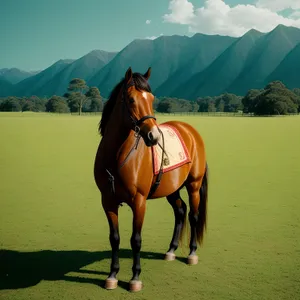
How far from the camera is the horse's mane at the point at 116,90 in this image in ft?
12.0

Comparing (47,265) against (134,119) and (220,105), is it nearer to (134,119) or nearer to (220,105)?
(134,119)

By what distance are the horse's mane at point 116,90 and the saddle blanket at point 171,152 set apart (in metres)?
0.74

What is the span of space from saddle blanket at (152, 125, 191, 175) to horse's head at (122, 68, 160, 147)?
77cm

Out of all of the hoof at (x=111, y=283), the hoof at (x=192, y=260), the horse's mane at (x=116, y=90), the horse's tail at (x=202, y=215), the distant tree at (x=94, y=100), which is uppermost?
the distant tree at (x=94, y=100)

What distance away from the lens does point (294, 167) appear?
12.8 metres

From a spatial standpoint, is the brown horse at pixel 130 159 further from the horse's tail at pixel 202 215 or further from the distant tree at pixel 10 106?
the distant tree at pixel 10 106

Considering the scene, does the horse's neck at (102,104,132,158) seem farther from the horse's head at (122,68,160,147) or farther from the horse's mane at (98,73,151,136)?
the horse's head at (122,68,160,147)

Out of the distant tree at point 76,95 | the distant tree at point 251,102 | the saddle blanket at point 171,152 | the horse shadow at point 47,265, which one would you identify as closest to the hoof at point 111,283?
the horse shadow at point 47,265

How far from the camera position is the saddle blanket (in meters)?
4.31

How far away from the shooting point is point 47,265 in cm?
488

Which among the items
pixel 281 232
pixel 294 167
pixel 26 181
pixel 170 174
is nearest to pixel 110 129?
pixel 170 174

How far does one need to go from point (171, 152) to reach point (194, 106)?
14582cm

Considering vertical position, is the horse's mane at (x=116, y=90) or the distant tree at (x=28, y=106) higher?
the horse's mane at (x=116, y=90)

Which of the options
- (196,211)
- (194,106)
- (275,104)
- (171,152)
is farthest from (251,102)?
(171,152)
